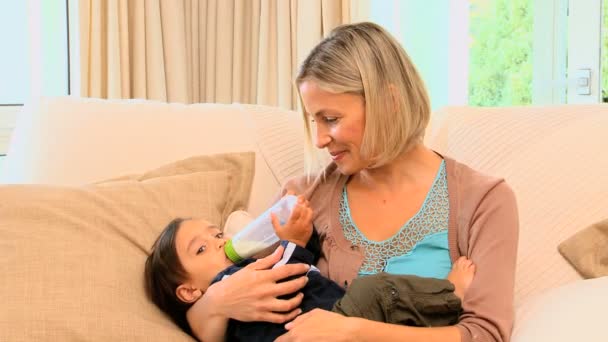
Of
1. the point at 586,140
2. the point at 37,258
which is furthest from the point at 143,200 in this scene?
the point at 586,140

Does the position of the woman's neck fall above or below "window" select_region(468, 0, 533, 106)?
below

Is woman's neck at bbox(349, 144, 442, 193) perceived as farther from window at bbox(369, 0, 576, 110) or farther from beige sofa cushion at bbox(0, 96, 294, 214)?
window at bbox(369, 0, 576, 110)

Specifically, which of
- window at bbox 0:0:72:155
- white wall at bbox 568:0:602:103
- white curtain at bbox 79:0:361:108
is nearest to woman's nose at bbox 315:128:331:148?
white curtain at bbox 79:0:361:108

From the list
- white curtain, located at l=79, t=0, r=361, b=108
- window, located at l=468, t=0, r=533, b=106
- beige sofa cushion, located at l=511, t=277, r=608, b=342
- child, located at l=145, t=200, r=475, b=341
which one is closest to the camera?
beige sofa cushion, located at l=511, t=277, r=608, b=342

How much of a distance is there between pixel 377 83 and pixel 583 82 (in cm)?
183

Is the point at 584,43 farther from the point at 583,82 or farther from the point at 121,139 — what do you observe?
the point at 121,139

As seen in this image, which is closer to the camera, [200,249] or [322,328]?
[322,328]

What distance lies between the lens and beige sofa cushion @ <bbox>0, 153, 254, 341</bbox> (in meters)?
1.36

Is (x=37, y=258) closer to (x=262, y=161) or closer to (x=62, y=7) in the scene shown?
(x=262, y=161)

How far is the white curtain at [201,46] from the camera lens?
2.76 metres

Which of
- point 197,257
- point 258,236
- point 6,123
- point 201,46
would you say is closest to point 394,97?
point 258,236

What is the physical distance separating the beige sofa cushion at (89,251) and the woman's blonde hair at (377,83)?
1.41 feet

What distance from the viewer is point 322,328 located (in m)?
1.30

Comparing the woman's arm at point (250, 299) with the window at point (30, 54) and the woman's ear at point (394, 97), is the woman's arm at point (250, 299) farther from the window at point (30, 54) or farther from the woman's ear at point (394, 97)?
the window at point (30, 54)
